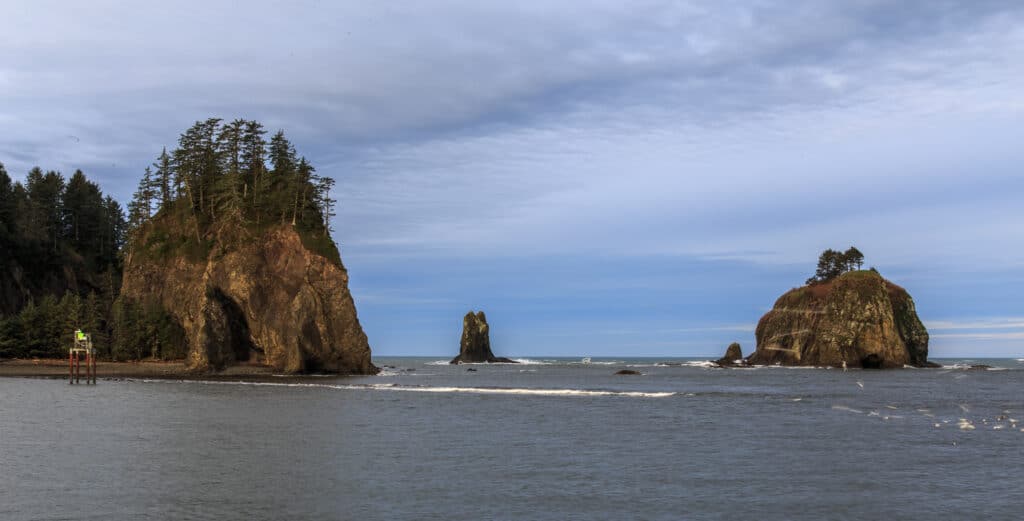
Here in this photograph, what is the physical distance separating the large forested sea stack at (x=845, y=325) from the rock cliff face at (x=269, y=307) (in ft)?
288

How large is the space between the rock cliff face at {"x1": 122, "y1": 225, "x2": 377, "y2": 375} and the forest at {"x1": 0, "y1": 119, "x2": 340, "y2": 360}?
304 cm

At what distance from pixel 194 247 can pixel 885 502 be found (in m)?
108

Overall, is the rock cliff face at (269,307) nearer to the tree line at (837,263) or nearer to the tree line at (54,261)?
the tree line at (54,261)

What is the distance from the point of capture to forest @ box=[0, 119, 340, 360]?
368 feet

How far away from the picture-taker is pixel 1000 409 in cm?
5794

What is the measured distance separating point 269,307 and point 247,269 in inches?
238

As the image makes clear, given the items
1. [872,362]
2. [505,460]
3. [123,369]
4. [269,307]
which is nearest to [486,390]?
[269,307]

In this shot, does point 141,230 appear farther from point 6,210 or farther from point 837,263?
point 837,263

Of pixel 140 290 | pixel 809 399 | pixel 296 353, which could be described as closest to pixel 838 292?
pixel 809 399

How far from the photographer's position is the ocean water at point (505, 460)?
23359mm

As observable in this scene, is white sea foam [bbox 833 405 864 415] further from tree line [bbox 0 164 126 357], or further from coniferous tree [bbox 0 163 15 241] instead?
coniferous tree [bbox 0 163 15 241]

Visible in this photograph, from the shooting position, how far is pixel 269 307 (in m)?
106

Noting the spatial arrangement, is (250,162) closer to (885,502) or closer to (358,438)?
(358,438)

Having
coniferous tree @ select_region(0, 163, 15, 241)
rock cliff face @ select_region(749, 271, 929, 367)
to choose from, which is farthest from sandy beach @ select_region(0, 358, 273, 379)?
rock cliff face @ select_region(749, 271, 929, 367)
